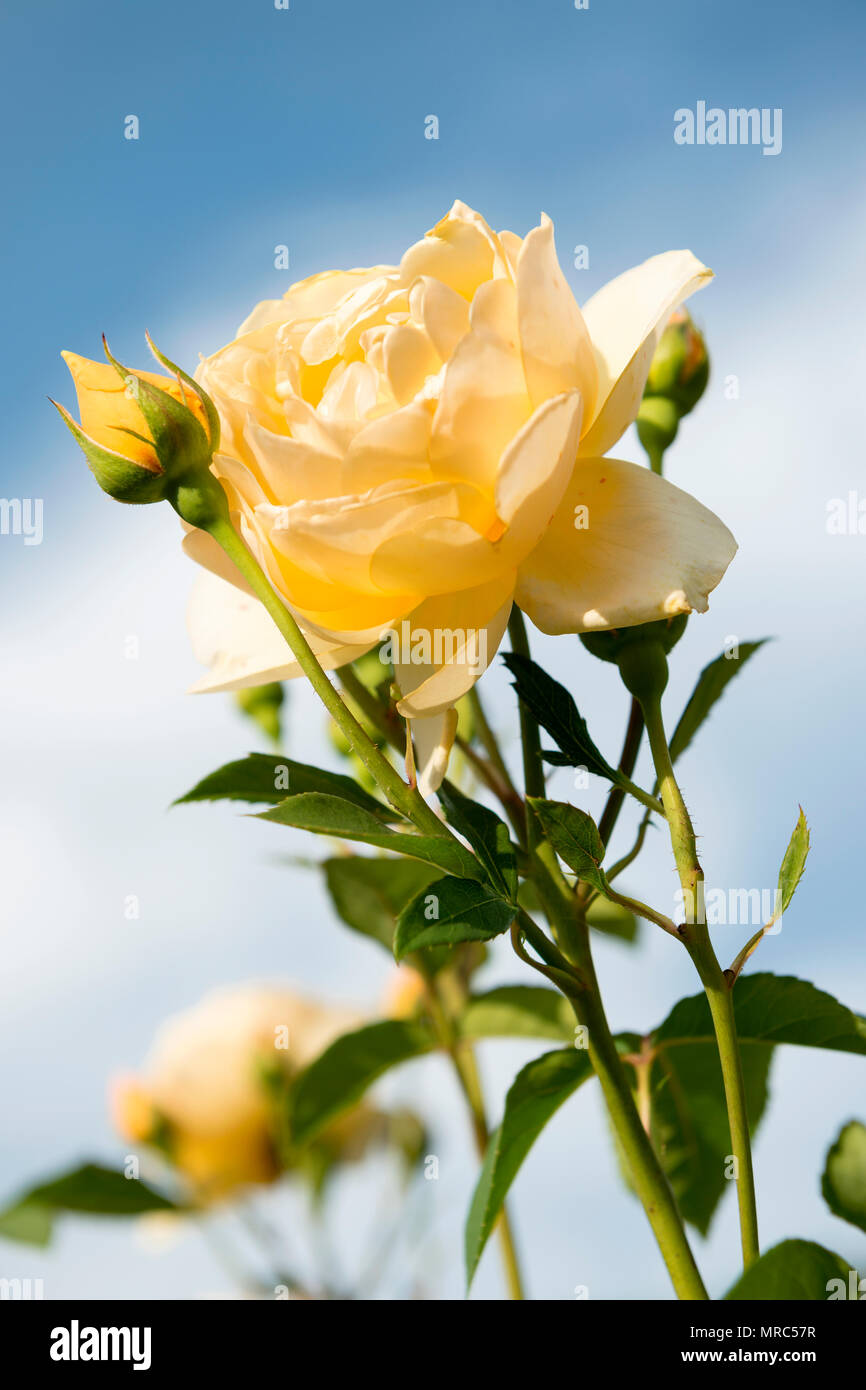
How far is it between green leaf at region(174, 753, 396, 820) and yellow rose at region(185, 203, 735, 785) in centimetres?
3

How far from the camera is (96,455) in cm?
36

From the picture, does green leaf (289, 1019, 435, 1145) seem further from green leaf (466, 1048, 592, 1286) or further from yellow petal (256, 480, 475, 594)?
yellow petal (256, 480, 475, 594)

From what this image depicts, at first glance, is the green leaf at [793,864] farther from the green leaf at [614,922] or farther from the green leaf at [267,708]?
the green leaf at [267,708]

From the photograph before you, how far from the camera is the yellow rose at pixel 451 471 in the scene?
0.33 meters

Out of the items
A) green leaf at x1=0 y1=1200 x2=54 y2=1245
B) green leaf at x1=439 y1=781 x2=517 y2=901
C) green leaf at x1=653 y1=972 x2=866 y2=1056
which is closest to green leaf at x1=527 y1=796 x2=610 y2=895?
green leaf at x1=439 y1=781 x2=517 y2=901

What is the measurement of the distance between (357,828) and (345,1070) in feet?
1.08

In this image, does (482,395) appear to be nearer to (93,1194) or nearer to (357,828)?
(357,828)

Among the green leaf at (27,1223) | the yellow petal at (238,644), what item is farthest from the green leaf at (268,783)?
the green leaf at (27,1223)

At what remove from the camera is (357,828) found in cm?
32

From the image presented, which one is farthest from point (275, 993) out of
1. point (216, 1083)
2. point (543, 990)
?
point (543, 990)

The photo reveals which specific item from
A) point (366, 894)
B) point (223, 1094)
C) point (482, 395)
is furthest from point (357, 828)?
point (223, 1094)
